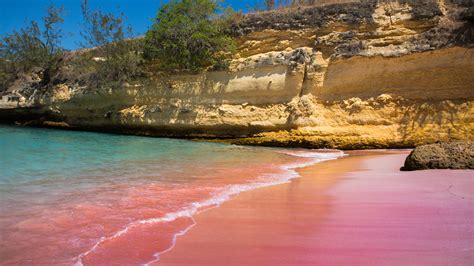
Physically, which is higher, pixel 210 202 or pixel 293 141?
pixel 293 141

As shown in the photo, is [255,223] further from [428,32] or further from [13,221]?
[428,32]

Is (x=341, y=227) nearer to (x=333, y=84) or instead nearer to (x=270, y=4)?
(x=333, y=84)

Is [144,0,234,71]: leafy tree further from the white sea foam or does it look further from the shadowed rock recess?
the white sea foam

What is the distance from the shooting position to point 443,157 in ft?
19.9

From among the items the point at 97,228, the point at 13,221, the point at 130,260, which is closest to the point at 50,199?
the point at 13,221

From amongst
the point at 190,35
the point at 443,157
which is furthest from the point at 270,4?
the point at 443,157

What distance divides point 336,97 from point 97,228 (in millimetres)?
10470

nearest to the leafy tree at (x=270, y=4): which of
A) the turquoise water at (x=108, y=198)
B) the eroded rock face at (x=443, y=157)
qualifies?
the turquoise water at (x=108, y=198)

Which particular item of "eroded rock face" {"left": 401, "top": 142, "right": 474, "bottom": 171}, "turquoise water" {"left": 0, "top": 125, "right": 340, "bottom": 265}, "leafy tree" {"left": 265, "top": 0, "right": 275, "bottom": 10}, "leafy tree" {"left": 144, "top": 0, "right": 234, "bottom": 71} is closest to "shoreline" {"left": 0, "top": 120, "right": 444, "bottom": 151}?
"leafy tree" {"left": 144, "top": 0, "right": 234, "bottom": 71}

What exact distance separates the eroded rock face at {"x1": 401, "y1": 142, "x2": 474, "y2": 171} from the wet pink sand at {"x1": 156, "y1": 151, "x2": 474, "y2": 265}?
0.87m

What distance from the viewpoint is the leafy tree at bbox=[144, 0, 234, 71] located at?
14.4m

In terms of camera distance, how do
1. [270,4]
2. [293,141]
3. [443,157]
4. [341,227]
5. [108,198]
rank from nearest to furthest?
[341,227]
[108,198]
[443,157]
[293,141]
[270,4]

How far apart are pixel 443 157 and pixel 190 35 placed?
10957 millimetres

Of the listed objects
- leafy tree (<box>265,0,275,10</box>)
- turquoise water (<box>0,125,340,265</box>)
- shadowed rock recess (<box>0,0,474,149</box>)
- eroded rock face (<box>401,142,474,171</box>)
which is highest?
leafy tree (<box>265,0,275,10</box>)
